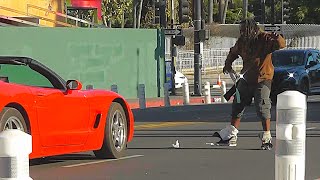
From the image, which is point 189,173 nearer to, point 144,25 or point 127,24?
point 144,25

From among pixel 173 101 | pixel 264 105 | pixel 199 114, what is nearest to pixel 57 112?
pixel 264 105

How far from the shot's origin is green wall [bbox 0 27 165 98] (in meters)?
29.6

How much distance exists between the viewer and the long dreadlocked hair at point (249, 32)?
12.1 m

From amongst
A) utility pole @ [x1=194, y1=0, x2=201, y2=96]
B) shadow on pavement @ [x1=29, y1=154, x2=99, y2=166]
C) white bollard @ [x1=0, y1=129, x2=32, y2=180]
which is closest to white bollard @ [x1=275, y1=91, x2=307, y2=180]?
white bollard @ [x1=0, y1=129, x2=32, y2=180]

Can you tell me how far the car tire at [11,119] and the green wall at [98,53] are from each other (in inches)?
768

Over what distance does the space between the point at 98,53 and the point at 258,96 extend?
20207 millimetres

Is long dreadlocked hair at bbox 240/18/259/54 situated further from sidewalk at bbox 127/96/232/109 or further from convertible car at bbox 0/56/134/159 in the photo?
sidewalk at bbox 127/96/232/109

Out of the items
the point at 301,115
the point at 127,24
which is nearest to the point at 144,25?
the point at 127,24

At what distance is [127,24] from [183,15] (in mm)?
50528

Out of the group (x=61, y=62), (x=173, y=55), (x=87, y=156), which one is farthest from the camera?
(x=173, y=55)

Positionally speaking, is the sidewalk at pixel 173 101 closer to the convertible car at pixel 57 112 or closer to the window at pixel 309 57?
the window at pixel 309 57

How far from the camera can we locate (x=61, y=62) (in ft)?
101

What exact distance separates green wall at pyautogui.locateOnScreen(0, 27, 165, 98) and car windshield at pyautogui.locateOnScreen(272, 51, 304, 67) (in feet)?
27.5

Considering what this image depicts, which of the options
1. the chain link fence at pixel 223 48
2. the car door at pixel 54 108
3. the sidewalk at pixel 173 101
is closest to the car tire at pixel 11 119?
the car door at pixel 54 108
